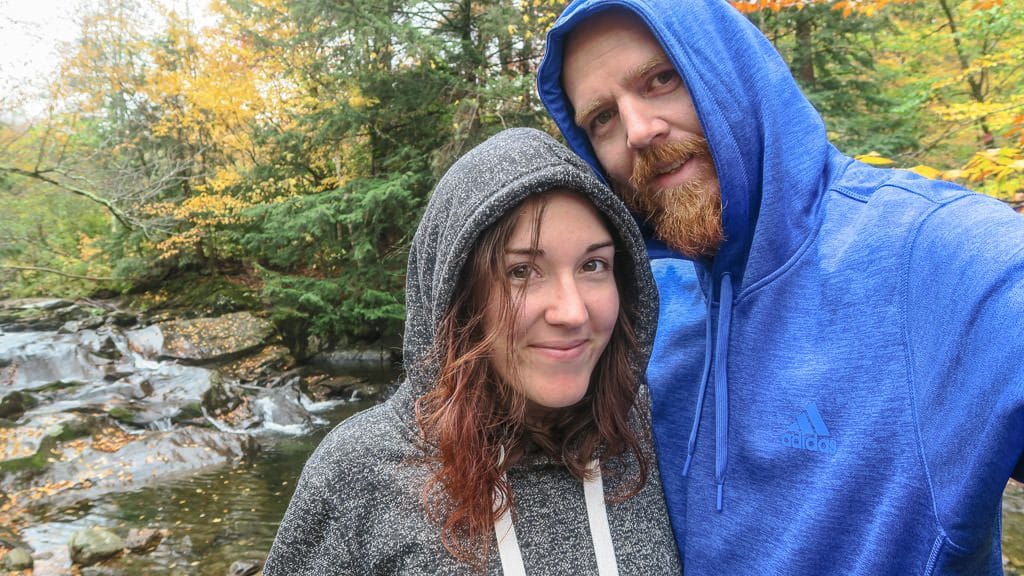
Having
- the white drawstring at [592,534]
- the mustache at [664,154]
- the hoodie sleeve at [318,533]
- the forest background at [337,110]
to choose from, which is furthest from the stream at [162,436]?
the mustache at [664,154]

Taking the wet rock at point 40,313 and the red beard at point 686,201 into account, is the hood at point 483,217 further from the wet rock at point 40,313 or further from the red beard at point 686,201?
the wet rock at point 40,313

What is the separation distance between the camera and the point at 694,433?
5.60 feet

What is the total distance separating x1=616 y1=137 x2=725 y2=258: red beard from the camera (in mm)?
1657

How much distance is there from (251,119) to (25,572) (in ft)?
35.4

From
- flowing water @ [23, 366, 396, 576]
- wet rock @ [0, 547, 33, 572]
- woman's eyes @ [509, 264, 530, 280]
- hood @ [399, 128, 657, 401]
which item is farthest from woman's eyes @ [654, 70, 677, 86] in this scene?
wet rock @ [0, 547, 33, 572]

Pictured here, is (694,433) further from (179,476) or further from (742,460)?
(179,476)

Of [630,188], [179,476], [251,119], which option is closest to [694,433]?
[630,188]

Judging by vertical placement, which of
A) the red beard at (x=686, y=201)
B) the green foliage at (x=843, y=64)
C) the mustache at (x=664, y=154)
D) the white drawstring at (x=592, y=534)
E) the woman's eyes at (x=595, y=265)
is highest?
the green foliage at (x=843, y=64)

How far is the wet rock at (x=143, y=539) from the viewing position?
6.62 metres

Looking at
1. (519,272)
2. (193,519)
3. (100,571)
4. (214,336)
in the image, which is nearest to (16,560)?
(100,571)

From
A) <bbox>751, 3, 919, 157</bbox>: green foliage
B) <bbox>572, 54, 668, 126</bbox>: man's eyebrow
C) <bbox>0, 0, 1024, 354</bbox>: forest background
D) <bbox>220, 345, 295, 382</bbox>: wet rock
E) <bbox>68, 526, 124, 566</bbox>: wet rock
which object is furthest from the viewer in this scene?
<bbox>220, 345, 295, 382</bbox>: wet rock

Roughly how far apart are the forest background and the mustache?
700cm

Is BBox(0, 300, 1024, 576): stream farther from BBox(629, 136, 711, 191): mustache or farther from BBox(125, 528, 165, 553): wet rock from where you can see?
BBox(629, 136, 711, 191): mustache

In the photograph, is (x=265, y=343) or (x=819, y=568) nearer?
(x=819, y=568)
